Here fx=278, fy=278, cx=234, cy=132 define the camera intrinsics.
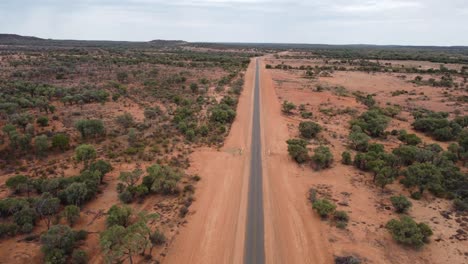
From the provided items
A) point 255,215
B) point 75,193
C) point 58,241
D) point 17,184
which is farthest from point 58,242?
point 255,215

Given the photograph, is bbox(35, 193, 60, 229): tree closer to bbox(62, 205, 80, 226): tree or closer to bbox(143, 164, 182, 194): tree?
bbox(62, 205, 80, 226): tree

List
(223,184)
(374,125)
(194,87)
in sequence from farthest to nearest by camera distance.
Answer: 1. (194,87)
2. (374,125)
3. (223,184)

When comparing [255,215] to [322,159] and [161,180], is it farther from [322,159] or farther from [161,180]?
[322,159]

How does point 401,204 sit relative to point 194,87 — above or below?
below

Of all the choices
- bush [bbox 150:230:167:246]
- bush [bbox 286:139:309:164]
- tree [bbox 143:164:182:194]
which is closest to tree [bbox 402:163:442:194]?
bush [bbox 286:139:309:164]

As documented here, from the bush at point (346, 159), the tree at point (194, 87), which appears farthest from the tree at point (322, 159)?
the tree at point (194, 87)

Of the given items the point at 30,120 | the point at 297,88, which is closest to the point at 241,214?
the point at 30,120
